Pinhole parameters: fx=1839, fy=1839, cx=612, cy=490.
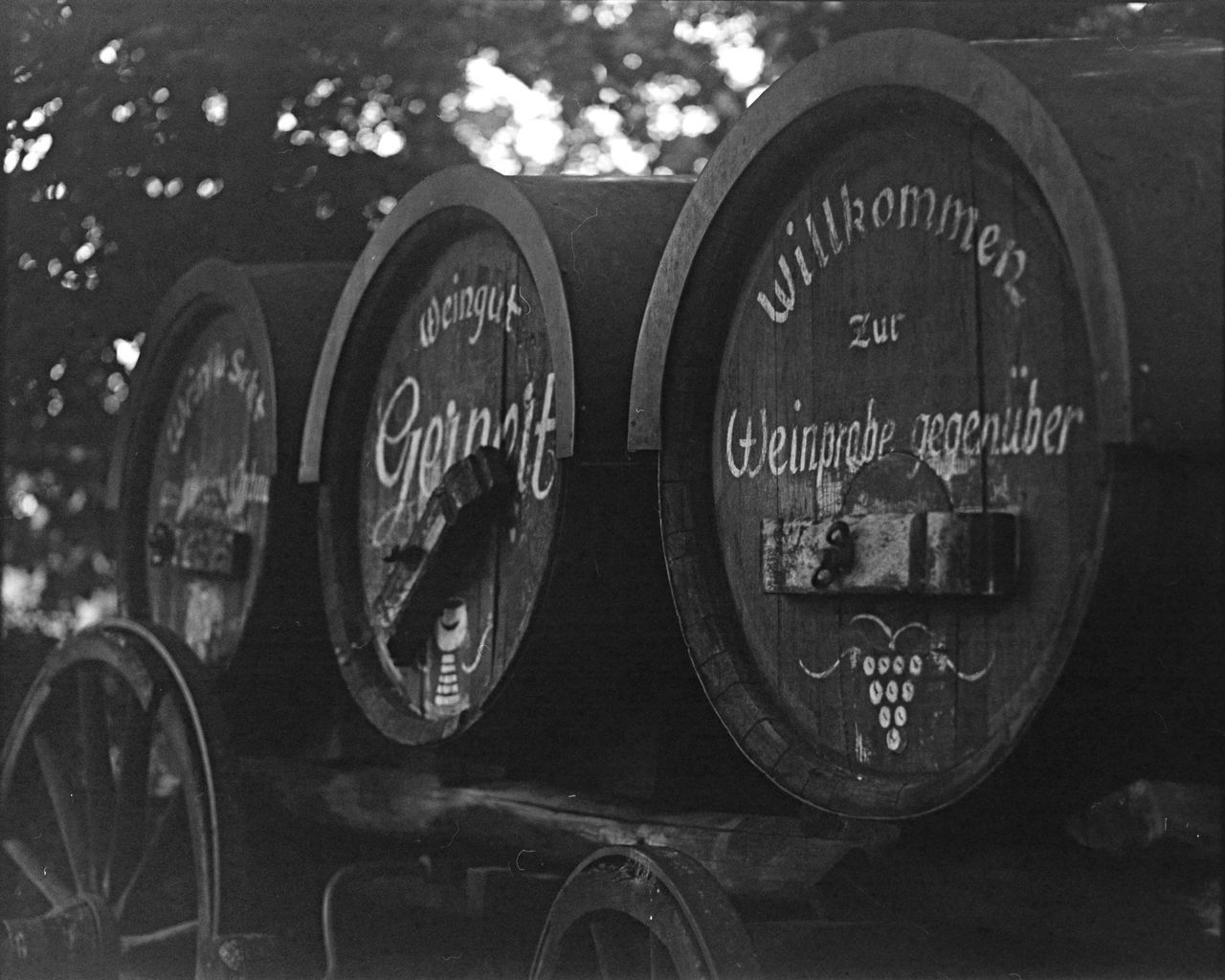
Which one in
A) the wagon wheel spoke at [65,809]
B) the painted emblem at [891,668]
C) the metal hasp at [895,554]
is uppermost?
the metal hasp at [895,554]

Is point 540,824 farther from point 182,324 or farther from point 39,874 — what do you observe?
point 182,324

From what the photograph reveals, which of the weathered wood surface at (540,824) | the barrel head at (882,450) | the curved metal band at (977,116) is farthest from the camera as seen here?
the weathered wood surface at (540,824)

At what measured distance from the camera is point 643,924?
243 centimetres

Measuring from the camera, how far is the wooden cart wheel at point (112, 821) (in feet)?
11.2

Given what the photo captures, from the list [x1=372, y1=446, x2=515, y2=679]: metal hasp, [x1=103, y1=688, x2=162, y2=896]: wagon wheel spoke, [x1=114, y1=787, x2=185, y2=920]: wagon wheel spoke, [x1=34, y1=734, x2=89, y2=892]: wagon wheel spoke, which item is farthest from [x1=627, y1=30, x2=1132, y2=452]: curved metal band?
[x1=34, y1=734, x2=89, y2=892]: wagon wheel spoke

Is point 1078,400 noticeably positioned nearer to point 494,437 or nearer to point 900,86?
point 900,86

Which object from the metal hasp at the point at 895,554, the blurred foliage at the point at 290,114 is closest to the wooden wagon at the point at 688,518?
the metal hasp at the point at 895,554

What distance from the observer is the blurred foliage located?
4.80 meters

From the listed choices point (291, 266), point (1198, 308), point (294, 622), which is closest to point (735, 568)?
point (1198, 308)

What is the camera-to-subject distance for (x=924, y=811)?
200 centimetres

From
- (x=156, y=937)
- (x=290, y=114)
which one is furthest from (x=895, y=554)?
(x=290, y=114)

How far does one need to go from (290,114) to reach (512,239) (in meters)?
2.15

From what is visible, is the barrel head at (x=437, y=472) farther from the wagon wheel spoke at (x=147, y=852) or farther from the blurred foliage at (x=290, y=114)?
the blurred foliage at (x=290, y=114)

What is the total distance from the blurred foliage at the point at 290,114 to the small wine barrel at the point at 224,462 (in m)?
0.49
